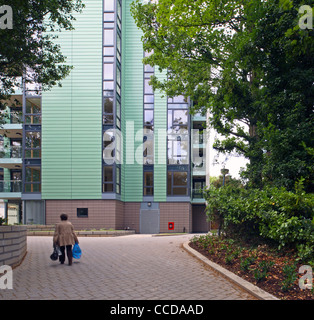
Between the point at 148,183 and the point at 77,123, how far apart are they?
8648 millimetres

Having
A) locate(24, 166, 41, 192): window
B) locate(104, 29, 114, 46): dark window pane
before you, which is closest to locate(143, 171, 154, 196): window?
locate(24, 166, 41, 192): window

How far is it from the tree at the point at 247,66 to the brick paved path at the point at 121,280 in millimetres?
4216

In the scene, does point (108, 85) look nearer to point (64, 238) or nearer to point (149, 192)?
point (149, 192)

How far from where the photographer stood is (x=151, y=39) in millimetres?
15805

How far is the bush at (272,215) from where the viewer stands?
739 centimetres

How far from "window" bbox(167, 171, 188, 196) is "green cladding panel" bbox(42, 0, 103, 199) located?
721 cm

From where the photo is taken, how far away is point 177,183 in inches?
1262

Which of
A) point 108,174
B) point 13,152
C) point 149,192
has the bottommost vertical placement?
point 149,192

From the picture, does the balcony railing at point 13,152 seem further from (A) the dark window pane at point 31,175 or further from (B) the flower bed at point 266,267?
(B) the flower bed at point 266,267

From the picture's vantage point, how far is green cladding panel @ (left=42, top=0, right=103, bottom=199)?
27891mm

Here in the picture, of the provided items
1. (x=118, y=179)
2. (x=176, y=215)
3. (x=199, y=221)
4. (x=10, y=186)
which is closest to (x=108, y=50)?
(x=118, y=179)

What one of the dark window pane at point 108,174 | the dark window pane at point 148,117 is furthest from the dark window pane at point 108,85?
the dark window pane at point 108,174

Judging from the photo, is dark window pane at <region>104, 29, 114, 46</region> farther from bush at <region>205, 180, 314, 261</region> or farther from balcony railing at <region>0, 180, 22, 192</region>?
bush at <region>205, 180, 314, 261</region>
